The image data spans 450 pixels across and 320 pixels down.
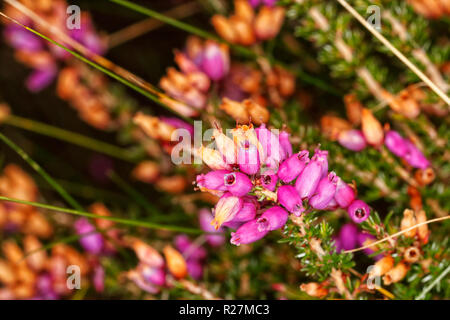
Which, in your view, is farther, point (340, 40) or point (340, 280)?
point (340, 40)

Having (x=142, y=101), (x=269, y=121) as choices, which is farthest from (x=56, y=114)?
(x=269, y=121)

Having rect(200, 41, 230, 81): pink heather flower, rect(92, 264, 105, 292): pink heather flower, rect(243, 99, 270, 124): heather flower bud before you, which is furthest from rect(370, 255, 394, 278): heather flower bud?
rect(92, 264, 105, 292): pink heather flower

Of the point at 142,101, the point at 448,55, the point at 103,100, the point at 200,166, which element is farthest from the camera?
the point at 142,101

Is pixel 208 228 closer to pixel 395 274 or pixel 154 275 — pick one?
pixel 154 275

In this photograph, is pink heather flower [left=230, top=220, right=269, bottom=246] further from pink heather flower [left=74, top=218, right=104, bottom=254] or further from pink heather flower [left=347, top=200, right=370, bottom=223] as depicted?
pink heather flower [left=74, top=218, right=104, bottom=254]

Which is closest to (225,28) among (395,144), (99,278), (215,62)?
(215,62)

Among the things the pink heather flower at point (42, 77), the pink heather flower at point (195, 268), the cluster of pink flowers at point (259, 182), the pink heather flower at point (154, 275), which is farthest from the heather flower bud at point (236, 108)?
the pink heather flower at point (42, 77)

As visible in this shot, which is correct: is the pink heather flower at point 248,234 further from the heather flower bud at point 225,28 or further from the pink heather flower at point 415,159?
the heather flower bud at point 225,28
